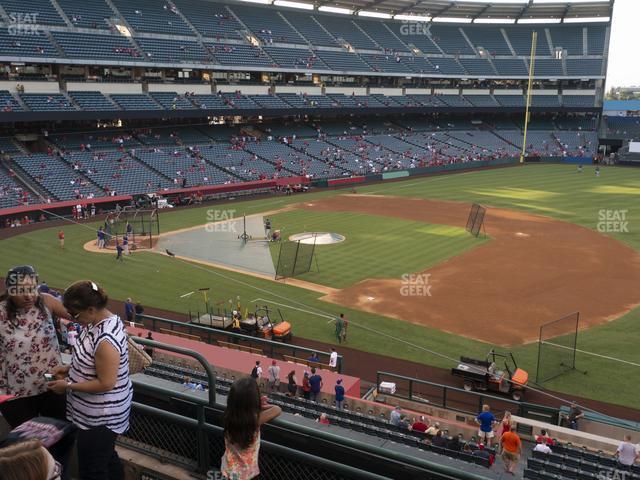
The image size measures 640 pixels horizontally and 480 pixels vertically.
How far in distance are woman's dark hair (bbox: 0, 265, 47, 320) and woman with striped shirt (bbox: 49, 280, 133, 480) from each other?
2.46 feet

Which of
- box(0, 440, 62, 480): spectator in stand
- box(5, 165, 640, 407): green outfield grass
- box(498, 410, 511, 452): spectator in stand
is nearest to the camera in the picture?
box(0, 440, 62, 480): spectator in stand

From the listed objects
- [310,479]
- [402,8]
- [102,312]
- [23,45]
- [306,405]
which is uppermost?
[402,8]

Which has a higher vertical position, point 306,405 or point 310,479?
point 310,479

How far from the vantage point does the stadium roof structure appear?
9075 cm

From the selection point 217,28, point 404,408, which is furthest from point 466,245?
point 217,28

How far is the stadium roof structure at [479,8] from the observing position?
90750mm

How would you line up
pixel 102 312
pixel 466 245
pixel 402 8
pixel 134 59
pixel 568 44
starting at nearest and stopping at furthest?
pixel 102 312, pixel 466 245, pixel 134 59, pixel 402 8, pixel 568 44

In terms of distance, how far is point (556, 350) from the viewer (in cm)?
2106

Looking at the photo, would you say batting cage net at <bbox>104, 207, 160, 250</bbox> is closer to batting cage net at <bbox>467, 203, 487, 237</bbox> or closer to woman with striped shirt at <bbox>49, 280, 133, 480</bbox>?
batting cage net at <bbox>467, 203, 487, 237</bbox>

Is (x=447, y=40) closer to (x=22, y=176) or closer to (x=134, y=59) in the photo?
(x=134, y=59)

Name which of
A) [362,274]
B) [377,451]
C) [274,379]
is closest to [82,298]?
[377,451]

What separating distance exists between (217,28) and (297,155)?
77.2ft

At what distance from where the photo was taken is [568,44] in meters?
102

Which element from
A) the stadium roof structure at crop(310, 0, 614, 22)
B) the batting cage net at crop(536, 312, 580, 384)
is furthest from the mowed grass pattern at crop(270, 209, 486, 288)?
the stadium roof structure at crop(310, 0, 614, 22)
